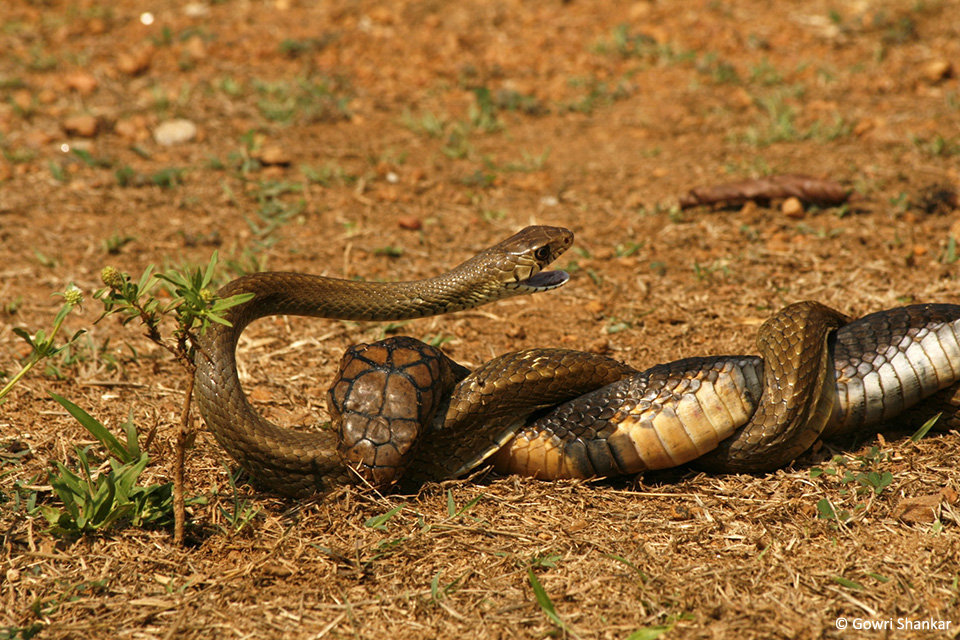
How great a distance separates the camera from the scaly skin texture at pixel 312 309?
358 cm

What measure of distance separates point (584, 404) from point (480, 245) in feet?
7.92

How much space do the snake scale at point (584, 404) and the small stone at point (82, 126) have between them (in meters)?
4.23

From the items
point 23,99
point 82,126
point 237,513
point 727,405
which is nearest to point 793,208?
point 727,405

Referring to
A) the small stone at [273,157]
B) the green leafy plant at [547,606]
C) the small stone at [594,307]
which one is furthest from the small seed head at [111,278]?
the small stone at [273,157]

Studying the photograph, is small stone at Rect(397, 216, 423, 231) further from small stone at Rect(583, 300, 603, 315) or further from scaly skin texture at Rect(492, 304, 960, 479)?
scaly skin texture at Rect(492, 304, 960, 479)

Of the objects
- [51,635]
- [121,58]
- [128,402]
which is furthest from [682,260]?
[121,58]

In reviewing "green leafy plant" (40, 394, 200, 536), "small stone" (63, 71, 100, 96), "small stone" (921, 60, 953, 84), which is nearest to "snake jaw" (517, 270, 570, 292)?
"green leafy plant" (40, 394, 200, 536)

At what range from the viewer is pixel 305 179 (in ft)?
22.1

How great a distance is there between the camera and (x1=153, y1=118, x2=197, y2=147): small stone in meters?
7.24

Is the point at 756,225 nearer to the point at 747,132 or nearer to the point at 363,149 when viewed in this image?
the point at 747,132

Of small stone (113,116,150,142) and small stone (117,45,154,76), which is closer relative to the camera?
small stone (113,116,150,142)

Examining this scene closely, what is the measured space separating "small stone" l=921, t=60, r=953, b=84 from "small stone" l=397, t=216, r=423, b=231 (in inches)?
194

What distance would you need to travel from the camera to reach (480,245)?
19.5 ft

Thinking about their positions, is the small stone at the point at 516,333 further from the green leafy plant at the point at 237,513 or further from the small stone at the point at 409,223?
the green leafy plant at the point at 237,513
